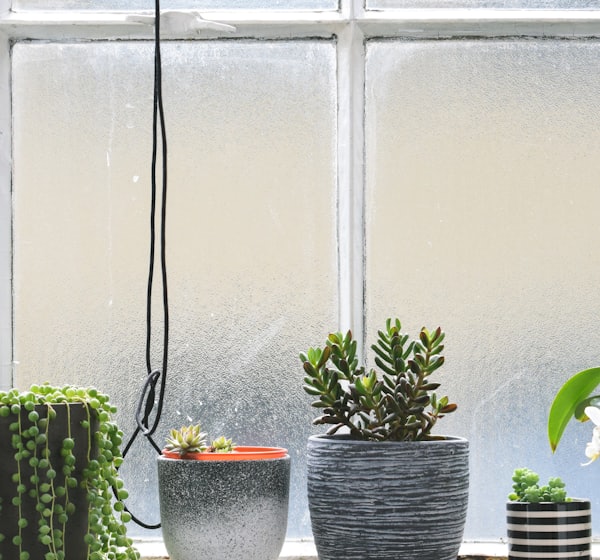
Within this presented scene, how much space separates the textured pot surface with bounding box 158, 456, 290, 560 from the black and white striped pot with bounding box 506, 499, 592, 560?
1.03ft

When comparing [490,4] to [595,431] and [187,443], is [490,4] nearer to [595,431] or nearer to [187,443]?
[595,431]

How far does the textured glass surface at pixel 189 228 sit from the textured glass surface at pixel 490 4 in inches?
5.0

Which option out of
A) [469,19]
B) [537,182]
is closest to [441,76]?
[469,19]

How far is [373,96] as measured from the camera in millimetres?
1385

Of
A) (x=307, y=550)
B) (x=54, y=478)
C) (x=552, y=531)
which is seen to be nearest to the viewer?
(x=54, y=478)

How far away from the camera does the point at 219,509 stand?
3.54 ft

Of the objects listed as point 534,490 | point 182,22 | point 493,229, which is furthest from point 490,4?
point 534,490

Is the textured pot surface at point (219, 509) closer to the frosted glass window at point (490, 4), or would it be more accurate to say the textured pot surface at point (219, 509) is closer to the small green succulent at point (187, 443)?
the small green succulent at point (187, 443)

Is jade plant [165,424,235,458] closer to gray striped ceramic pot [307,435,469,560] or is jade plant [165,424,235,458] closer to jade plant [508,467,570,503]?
gray striped ceramic pot [307,435,469,560]

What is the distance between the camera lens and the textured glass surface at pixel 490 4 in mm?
1392

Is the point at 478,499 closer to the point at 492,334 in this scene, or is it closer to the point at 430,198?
the point at 492,334

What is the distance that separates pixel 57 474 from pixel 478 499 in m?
0.62

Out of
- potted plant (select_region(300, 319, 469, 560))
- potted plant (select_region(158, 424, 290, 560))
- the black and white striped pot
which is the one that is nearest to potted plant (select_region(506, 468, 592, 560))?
the black and white striped pot

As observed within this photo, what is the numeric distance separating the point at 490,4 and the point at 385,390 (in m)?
0.65
